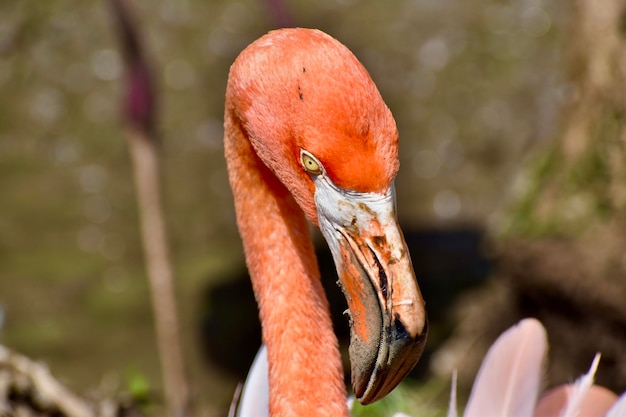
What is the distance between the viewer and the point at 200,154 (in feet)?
17.1

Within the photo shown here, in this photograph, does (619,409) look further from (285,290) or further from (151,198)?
(151,198)

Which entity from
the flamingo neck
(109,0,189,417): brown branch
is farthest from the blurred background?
the flamingo neck

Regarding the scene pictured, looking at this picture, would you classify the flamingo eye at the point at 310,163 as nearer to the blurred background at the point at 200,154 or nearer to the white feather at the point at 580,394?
the white feather at the point at 580,394

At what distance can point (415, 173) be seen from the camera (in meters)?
5.18

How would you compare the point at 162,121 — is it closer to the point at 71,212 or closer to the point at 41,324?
the point at 71,212

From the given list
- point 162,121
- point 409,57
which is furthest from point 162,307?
point 409,57

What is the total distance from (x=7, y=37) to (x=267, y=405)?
410 centimetres

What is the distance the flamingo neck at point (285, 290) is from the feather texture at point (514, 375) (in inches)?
12.5

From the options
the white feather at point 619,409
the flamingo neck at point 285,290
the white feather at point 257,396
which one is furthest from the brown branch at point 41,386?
the white feather at point 619,409

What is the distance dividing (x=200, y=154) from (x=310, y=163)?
11.9ft

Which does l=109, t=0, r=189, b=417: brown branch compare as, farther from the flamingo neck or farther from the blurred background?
the flamingo neck

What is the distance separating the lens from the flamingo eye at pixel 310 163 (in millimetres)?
1617

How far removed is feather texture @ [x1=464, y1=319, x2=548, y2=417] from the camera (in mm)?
1926

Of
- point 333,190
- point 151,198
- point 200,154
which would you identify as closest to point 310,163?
point 333,190
